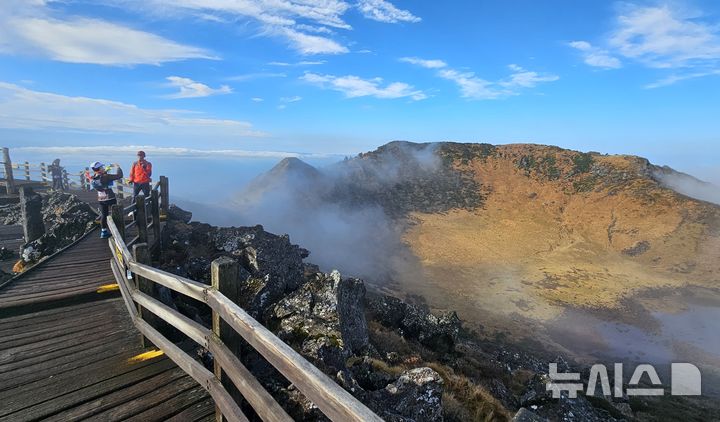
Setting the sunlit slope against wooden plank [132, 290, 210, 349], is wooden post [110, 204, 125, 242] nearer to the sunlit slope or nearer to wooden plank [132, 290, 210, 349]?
wooden plank [132, 290, 210, 349]

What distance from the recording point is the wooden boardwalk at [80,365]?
3955 millimetres

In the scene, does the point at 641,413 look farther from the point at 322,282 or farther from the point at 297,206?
the point at 297,206

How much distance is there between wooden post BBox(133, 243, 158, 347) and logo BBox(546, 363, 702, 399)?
26.8 ft

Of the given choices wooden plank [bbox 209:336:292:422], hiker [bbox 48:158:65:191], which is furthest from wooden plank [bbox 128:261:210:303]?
hiker [bbox 48:158:65:191]

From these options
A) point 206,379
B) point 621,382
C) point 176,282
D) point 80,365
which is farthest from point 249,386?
point 621,382

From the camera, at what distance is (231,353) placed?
130 inches

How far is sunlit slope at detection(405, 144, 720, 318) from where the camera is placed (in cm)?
2684

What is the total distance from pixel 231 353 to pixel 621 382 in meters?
14.9

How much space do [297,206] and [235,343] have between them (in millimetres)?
40381

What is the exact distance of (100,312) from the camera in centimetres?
668

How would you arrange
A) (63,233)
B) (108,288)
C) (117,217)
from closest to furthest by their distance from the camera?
1. (108,288)
2. (117,217)
3. (63,233)

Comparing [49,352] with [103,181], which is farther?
[103,181]

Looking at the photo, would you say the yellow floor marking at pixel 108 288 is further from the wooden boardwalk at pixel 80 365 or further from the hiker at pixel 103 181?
the hiker at pixel 103 181

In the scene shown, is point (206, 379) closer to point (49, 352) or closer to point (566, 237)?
point (49, 352)
